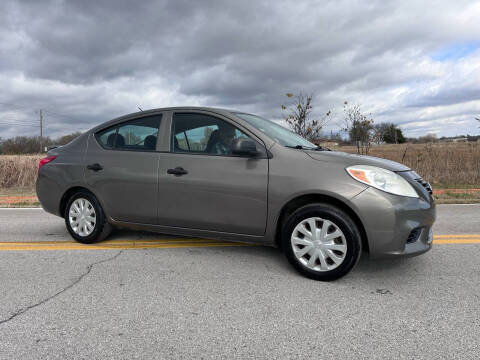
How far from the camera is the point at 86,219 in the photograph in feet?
15.6

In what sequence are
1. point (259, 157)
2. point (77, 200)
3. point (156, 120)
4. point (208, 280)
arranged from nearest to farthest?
1. point (208, 280)
2. point (259, 157)
3. point (156, 120)
4. point (77, 200)

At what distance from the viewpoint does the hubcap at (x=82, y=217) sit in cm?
472

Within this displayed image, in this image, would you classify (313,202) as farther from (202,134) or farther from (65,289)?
(65,289)

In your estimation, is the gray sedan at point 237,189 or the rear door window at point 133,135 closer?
the gray sedan at point 237,189

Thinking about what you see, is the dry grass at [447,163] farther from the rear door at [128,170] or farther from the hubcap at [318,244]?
the hubcap at [318,244]

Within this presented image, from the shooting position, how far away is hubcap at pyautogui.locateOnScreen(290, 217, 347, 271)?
3.33m

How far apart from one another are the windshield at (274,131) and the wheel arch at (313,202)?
0.67m

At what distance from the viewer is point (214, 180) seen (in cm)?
386

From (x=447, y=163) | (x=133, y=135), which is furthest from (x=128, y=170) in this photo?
(x=447, y=163)

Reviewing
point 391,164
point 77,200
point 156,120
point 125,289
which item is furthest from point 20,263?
point 391,164

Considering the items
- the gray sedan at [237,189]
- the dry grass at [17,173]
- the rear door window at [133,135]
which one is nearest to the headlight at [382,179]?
the gray sedan at [237,189]

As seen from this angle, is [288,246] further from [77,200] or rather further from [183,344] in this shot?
[77,200]

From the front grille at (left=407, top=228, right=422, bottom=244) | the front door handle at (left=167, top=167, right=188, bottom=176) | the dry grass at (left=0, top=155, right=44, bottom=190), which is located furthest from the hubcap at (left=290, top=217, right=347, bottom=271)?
the dry grass at (left=0, top=155, right=44, bottom=190)

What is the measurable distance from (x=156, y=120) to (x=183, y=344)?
9.23ft
